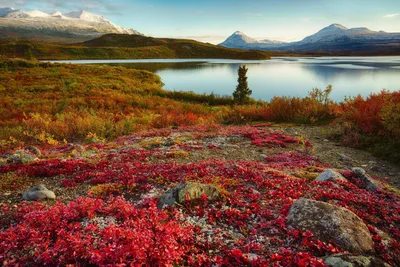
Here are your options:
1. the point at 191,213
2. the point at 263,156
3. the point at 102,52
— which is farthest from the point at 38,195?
the point at 102,52

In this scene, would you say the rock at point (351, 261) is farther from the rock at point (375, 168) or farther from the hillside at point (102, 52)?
the hillside at point (102, 52)

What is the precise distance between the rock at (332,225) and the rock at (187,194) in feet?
6.49

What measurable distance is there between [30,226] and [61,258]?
1.54 m

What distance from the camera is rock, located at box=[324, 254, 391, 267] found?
4000 mm

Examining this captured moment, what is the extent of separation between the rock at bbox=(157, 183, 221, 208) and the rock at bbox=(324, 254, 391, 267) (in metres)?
3.12

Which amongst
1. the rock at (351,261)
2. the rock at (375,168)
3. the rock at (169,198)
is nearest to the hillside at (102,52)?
the rock at (169,198)

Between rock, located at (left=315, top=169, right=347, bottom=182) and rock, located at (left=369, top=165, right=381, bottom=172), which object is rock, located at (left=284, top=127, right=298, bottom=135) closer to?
rock, located at (left=369, top=165, right=381, bottom=172)

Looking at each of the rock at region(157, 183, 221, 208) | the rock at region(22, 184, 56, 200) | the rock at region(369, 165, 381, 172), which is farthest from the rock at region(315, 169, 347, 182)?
the rock at region(22, 184, 56, 200)

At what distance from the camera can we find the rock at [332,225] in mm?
4875

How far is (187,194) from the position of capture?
642cm

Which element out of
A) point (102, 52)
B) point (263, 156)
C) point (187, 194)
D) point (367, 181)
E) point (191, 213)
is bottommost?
point (263, 156)

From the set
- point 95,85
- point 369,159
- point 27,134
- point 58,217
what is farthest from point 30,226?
point 95,85

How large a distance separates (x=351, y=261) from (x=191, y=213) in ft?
10.9

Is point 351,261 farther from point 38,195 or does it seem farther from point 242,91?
point 242,91
